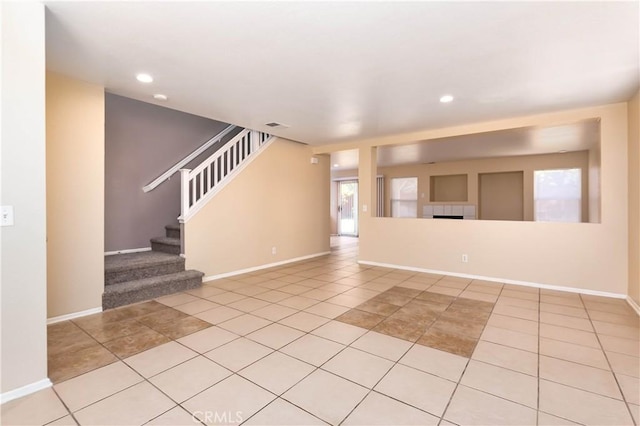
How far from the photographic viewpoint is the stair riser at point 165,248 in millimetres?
4561

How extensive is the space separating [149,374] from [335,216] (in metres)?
9.68

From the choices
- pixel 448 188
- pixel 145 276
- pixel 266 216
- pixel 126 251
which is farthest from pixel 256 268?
pixel 448 188

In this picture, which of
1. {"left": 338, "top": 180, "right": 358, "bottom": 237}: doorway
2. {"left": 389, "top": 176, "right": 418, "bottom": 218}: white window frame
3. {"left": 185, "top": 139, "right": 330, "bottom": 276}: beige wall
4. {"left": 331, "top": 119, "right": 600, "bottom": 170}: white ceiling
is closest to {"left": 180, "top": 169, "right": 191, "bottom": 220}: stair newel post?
{"left": 185, "top": 139, "right": 330, "bottom": 276}: beige wall

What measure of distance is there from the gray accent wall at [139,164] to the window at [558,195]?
8246 millimetres

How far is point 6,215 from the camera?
1762 millimetres

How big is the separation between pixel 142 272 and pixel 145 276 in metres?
0.07

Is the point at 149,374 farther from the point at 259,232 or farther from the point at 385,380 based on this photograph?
the point at 259,232

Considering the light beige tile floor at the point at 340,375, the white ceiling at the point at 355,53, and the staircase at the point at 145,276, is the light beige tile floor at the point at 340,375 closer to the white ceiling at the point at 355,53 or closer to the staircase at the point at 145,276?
the staircase at the point at 145,276

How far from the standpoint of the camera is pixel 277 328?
281cm

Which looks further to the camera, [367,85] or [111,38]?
[367,85]

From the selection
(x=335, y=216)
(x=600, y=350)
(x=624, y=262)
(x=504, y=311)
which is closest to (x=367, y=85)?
(x=504, y=311)

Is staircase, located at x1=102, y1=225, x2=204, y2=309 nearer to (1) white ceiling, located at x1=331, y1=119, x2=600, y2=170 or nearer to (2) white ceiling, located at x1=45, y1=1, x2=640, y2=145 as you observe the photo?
(2) white ceiling, located at x1=45, y1=1, x2=640, y2=145

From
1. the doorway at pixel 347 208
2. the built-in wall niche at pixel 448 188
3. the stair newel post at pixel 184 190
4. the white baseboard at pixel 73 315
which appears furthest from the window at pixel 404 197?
the white baseboard at pixel 73 315

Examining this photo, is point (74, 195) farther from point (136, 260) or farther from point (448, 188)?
point (448, 188)
